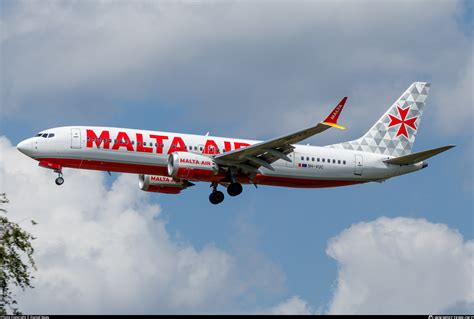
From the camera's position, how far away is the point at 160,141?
6850cm

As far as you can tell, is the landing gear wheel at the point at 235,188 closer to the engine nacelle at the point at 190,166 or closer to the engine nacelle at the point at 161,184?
the engine nacelle at the point at 190,166

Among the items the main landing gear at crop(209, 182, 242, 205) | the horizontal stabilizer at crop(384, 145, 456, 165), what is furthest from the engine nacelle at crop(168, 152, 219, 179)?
the horizontal stabilizer at crop(384, 145, 456, 165)

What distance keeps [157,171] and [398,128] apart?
23140 millimetres

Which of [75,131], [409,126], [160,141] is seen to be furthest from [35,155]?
[409,126]

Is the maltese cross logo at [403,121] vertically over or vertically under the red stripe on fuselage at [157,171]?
over

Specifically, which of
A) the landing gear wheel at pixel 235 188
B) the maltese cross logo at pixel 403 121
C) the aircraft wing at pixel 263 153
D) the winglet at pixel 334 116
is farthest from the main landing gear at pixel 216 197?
the maltese cross logo at pixel 403 121

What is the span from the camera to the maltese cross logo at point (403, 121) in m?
81.7

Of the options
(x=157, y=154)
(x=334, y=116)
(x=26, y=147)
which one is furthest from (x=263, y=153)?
(x=26, y=147)

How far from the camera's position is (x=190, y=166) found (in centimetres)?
6738

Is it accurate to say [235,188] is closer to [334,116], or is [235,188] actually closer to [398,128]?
[334,116]

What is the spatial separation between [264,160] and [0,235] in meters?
30.7

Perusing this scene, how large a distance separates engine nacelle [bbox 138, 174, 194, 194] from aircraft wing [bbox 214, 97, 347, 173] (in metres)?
7.42

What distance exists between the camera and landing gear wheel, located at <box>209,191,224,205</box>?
71875 mm

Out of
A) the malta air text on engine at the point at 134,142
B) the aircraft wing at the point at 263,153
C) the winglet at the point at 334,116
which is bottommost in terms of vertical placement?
Answer: the winglet at the point at 334,116
